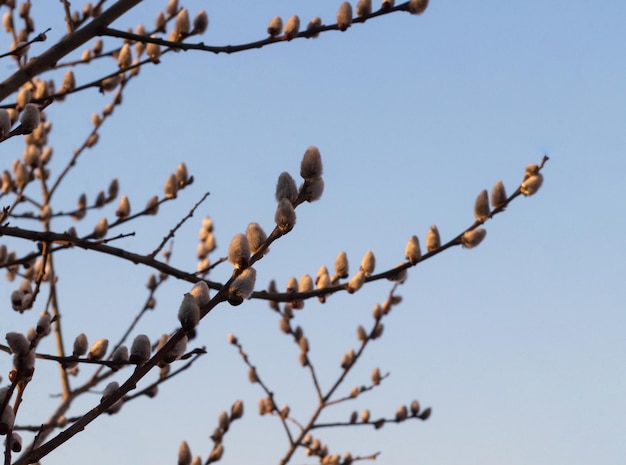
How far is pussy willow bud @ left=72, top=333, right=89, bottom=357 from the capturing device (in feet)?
7.39

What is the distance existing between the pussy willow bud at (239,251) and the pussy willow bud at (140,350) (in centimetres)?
36

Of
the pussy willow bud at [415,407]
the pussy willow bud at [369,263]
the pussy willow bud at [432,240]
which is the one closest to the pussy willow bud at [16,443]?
the pussy willow bud at [369,263]

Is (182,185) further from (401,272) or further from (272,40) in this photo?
(401,272)

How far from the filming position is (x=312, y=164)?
164cm

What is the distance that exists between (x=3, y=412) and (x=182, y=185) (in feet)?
7.49

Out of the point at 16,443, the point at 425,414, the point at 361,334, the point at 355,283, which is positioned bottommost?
the point at 16,443

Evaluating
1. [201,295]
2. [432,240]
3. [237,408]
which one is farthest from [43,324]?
[237,408]

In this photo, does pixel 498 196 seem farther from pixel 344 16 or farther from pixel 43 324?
pixel 43 324

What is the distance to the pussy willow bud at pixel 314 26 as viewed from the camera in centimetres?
326

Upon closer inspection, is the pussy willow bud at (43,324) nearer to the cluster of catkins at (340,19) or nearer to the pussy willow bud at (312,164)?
the pussy willow bud at (312,164)

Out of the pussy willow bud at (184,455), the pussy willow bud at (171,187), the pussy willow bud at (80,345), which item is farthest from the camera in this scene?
the pussy willow bud at (171,187)

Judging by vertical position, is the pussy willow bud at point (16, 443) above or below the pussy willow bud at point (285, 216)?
below

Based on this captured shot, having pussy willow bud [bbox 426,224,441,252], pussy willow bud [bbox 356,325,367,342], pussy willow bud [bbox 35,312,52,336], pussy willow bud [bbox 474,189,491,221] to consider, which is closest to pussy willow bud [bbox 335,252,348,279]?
pussy willow bud [bbox 426,224,441,252]

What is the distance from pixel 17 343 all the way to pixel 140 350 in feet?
0.90
